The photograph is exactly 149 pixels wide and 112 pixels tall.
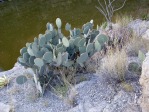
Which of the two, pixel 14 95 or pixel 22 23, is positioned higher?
pixel 22 23

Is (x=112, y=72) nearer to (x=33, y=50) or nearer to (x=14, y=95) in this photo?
(x=33, y=50)

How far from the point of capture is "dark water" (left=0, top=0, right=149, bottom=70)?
23.3ft

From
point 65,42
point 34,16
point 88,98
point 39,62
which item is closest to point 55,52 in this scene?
point 65,42

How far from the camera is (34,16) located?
941 cm

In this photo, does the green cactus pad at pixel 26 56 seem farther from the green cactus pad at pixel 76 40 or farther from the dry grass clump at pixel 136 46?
the dry grass clump at pixel 136 46

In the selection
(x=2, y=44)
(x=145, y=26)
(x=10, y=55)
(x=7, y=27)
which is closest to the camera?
(x=145, y=26)

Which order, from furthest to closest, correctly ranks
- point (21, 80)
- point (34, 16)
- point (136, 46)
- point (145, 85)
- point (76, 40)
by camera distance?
point (34, 16) < point (136, 46) < point (76, 40) < point (21, 80) < point (145, 85)

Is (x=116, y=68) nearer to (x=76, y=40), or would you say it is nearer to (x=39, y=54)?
(x=76, y=40)

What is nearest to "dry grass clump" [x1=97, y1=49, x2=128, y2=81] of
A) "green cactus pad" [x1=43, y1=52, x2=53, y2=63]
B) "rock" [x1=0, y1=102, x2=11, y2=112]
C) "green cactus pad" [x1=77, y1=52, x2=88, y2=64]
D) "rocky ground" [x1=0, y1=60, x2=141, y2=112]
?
"rocky ground" [x1=0, y1=60, x2=141, y2=112]

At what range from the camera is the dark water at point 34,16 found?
7098 mm

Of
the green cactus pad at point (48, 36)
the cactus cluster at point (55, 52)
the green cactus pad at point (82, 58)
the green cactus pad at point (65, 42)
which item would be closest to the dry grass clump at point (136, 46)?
the cactus cluster at point (55, 52)

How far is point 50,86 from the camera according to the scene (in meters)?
3.50

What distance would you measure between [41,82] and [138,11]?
5900 mm

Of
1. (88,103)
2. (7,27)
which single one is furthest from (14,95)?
(7,27)
